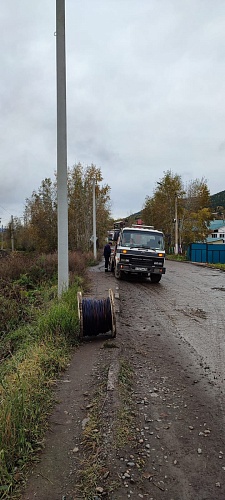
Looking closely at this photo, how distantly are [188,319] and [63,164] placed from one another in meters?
4.86

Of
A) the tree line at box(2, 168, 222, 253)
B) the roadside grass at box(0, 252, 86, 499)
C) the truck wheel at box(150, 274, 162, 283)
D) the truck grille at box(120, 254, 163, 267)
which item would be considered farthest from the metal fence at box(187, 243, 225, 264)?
the roadside grass at box(0, 252, 86, 499)

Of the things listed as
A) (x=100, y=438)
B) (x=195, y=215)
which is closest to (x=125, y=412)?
(x=100, y=438)

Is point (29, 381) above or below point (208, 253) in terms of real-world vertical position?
below

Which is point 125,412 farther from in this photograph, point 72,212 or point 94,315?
point 72,212

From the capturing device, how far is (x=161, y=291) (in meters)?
14.0

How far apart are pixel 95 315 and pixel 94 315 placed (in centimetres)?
2

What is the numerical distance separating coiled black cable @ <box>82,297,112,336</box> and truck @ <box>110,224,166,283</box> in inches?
366

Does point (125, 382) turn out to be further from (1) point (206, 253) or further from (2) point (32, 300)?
(1) point (206, 253)

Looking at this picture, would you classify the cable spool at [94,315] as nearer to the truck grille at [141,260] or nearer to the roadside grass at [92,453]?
the roadside grass at [92,453]

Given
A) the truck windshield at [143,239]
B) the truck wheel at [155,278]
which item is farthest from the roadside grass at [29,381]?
the truck wheel at [155,278]

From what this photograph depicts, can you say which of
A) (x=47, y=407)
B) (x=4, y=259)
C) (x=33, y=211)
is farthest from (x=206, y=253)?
(x=47, y=407)

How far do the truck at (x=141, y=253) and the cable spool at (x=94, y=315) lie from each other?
366 inches

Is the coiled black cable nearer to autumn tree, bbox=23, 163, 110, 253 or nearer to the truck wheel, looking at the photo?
the truck wheel

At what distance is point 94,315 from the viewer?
249 inches
